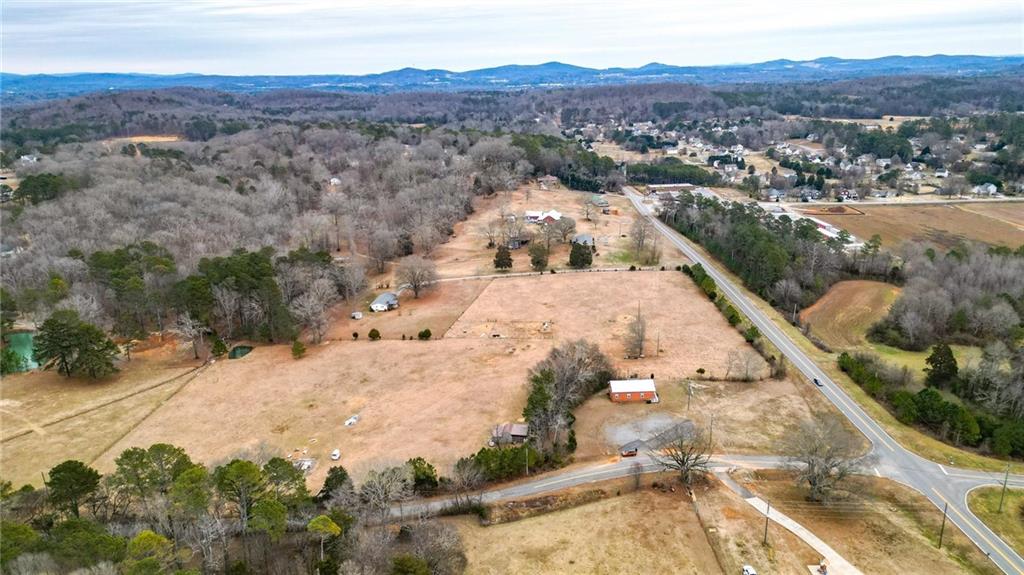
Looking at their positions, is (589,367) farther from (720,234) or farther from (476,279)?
(720,234)

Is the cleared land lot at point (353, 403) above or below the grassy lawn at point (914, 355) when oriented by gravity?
above

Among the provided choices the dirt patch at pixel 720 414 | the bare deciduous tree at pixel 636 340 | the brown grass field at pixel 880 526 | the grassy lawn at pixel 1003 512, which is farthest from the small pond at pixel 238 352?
the grassy lawn at pixel 1003 512

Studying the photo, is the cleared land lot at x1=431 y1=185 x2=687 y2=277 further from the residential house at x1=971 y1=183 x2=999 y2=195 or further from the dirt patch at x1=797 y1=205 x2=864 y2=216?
the residential house at x1=971 y1=183 x2=999 y2=195

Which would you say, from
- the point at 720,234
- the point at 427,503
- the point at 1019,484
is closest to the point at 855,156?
the point at 720,234

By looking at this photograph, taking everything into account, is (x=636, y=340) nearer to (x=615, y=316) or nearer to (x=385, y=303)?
(x=615, y=316)

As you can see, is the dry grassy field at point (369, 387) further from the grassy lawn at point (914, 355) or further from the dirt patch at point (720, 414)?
the grassy lawn at point (914, 355)

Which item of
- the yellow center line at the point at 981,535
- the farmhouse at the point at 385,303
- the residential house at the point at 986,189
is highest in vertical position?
the residential house at the point at 986,189
